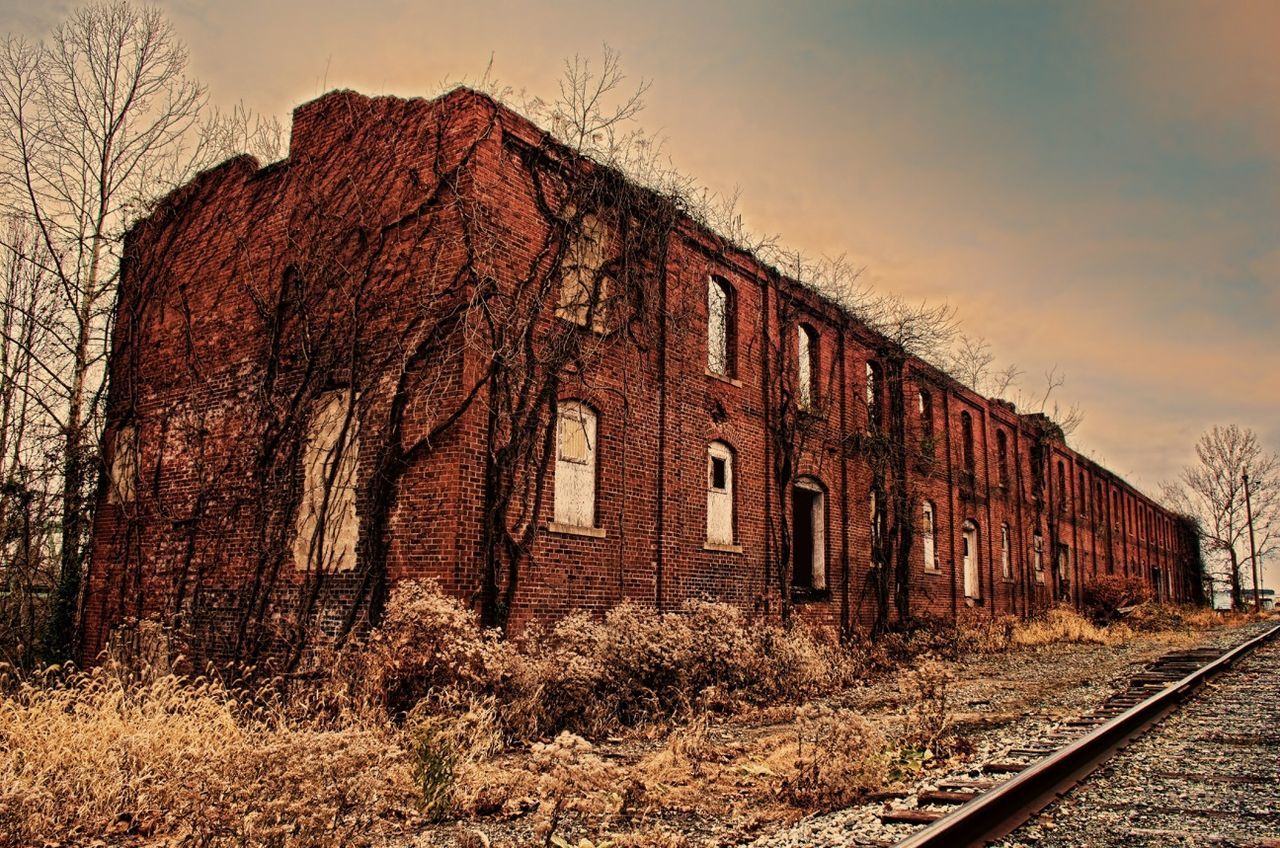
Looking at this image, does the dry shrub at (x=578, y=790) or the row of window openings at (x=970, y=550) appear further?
the row of window openings at (x=970, y=550)

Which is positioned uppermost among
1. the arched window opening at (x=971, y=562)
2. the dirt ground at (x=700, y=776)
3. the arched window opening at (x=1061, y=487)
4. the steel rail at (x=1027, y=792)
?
the arched window opening at (x=1061, y=487)

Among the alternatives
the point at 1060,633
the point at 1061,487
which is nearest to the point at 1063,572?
the point at 1061,487

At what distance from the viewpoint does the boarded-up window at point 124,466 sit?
1390cm

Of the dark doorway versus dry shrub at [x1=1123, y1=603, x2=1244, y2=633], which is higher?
the dark doorway

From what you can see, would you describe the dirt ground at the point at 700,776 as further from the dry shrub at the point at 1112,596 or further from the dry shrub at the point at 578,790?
the dry shrub at the point at 1112,596

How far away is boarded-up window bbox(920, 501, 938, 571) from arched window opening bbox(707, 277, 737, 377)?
28.2ft

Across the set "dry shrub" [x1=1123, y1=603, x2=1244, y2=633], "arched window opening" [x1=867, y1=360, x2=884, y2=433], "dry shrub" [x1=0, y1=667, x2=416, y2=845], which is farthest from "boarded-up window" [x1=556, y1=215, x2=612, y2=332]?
"dry shrub" [x1=1123, y1=603, x2=1244, y2=633]

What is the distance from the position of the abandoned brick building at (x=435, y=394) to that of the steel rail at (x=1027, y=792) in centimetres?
598

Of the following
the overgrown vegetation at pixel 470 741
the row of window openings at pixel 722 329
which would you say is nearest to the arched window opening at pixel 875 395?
the row of window openings at pixel 722 329

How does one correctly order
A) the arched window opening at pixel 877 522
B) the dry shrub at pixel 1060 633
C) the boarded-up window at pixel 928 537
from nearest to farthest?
the arched window opening at pixel 877 522 < the dry shrub at pixel 1060 633 < the boarded-up window at pixel 928 537

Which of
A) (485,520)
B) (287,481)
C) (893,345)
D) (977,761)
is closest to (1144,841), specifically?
(977,761)

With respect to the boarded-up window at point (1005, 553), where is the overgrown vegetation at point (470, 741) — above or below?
below

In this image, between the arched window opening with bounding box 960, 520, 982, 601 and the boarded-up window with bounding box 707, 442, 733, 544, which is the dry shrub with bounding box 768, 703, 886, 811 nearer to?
the boarded-up window with bounding box 707, 442, 733, 544

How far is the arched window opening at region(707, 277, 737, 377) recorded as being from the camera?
15242mm
